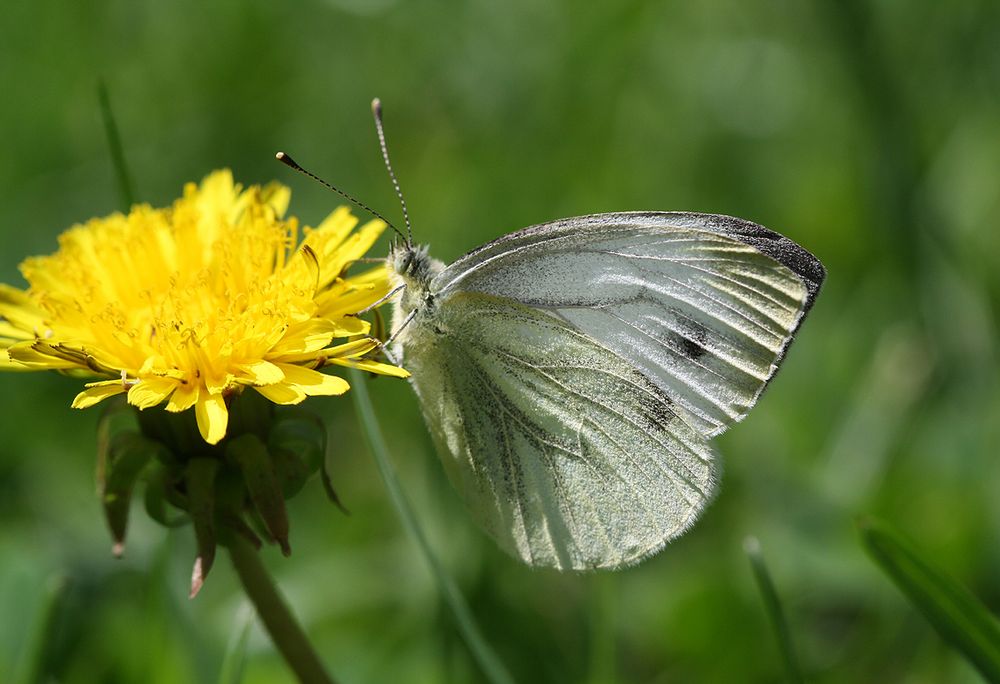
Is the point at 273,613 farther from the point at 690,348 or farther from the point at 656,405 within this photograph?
the point at 690,348

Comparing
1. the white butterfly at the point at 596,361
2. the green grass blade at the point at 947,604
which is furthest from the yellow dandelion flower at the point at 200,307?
the green grass blade at the point at 947,604

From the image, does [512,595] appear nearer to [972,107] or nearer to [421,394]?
[421,394]

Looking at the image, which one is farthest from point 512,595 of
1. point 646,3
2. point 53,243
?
point 646,3

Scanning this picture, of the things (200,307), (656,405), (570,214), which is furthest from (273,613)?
(570,214)

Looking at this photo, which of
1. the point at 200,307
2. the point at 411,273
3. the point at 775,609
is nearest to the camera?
the point at 775,609

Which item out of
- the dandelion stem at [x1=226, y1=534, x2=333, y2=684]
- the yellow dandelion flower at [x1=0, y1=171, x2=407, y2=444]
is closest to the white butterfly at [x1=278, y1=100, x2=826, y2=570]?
the yellow dandelion flower at [x1=0, y1=171, x2=407, y2=444]

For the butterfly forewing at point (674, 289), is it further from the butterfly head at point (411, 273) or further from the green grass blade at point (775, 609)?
the green grass blade at point (775, 609)
